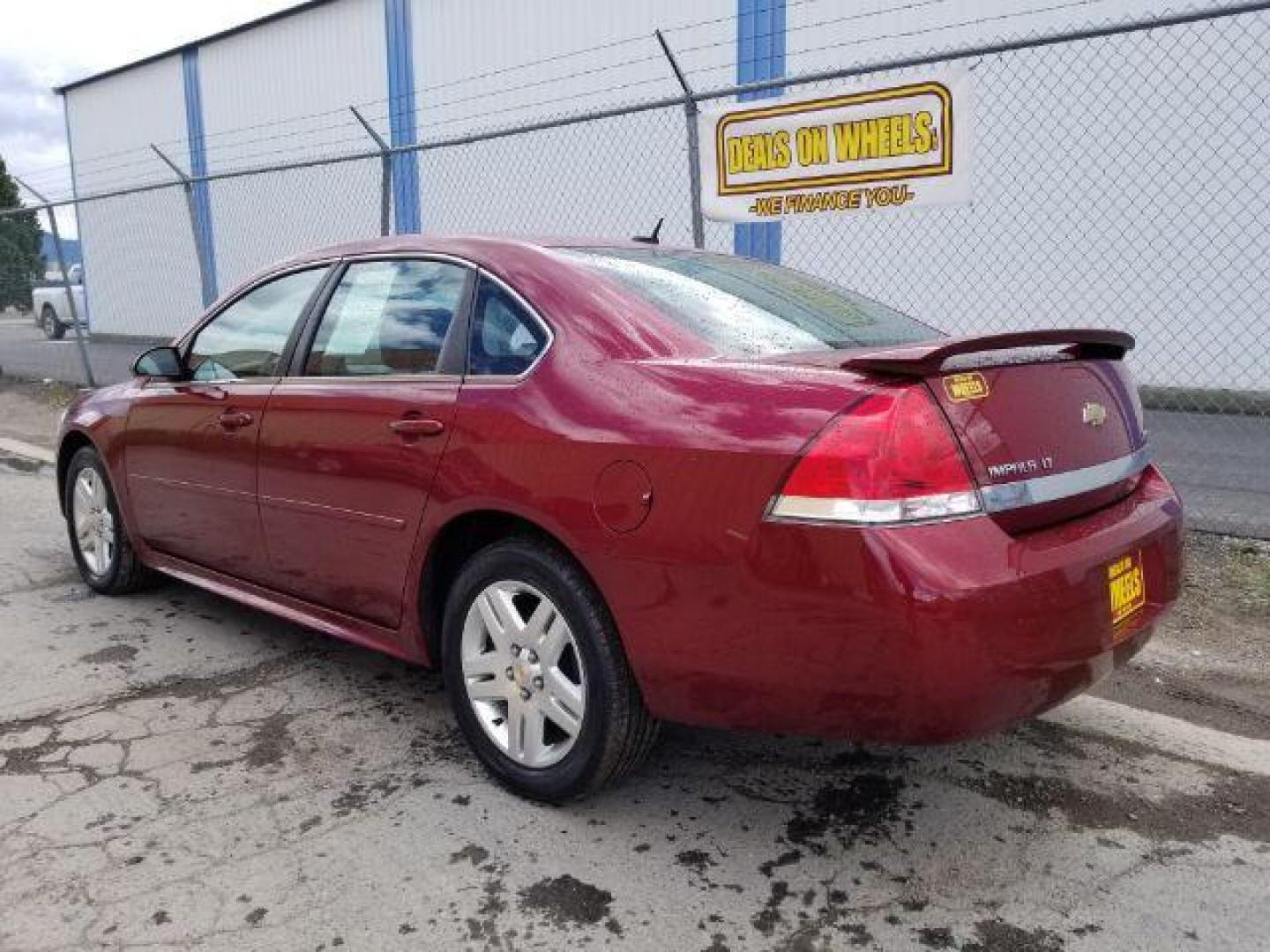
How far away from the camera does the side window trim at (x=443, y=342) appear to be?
10.1 feet

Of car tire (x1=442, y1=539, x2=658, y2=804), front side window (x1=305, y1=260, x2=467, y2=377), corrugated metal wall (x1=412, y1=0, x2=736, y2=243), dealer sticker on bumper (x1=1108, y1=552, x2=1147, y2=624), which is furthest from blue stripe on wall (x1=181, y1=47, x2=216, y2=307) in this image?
dealer sticker on bumper (x1=1108, y1=552, x2=1147, y2=624)

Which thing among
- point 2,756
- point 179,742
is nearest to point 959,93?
point 179,742

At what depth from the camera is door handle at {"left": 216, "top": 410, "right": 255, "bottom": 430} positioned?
3682mm

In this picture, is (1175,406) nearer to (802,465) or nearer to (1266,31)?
(1266,31)

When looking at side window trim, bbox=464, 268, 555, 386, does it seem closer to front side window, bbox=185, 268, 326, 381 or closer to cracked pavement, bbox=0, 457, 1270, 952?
front side window, bbox=185, 268, 326, 381

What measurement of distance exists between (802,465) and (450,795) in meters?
1.43

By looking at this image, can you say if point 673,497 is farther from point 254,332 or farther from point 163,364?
point 163,364

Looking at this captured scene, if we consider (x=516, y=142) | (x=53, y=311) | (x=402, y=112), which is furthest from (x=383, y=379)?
(x=53, y=311)

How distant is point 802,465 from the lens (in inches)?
88.0

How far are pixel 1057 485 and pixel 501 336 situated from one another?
152 cm

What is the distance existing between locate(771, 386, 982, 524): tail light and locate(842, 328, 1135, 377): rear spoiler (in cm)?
6

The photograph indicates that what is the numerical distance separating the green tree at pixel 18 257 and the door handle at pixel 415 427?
42.6 feet

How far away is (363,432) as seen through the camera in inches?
126

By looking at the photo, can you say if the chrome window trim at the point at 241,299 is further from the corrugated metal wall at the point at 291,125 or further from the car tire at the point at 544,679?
the corrugated metal wall at the point at 291,125
